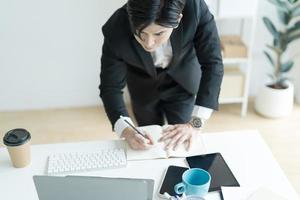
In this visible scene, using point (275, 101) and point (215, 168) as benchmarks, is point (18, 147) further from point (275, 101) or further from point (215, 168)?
point (275, 101)

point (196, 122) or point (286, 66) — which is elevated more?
point (196, 122)

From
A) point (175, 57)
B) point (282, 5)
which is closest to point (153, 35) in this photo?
point (175, 57)

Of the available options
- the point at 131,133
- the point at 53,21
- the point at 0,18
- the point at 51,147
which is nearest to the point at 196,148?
the point at 131,133

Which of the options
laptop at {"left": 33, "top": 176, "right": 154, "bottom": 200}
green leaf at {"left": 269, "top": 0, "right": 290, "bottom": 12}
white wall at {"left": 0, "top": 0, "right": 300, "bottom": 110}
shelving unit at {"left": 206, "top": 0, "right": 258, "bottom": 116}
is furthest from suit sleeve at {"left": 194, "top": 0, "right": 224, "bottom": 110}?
white wall at {"left": 0, "top": 0, "right": 300, "bottom": 110}

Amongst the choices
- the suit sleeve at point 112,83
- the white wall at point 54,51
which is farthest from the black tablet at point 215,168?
the white wall at point 54,51

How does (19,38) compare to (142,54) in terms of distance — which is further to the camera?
(19,38)

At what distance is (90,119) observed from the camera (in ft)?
10.2

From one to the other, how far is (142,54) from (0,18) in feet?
5.77

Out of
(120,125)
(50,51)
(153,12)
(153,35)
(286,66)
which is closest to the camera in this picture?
(153,12)

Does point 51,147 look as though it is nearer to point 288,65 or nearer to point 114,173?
point 114,173

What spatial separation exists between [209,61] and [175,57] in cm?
16

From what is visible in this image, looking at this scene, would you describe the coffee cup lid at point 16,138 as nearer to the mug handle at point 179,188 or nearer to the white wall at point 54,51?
the mug handle at point 179,188

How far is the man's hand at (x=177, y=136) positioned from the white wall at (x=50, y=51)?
5.41 feet

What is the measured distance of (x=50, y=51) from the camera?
3014 mm
